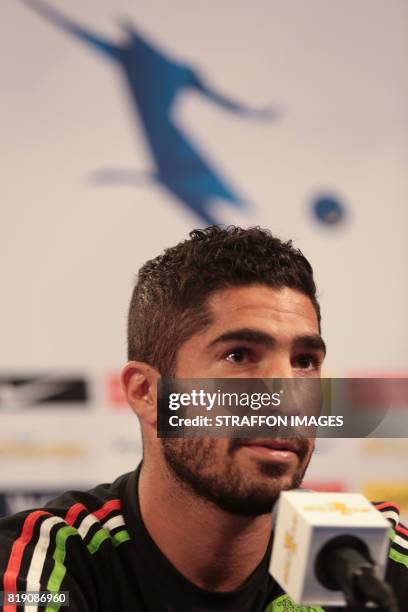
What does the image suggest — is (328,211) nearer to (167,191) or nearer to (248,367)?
(167,191)

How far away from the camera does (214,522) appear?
43.0 inches

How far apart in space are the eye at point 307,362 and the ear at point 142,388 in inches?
9.0

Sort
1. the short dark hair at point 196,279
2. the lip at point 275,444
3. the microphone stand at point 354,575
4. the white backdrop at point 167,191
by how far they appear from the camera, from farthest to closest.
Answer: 1. the white backdrop at point 167,191
2. the short dark hair at point 196,279
3. the lip at point 275,444
4. the microphone stand at point 354,575

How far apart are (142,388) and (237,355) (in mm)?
209

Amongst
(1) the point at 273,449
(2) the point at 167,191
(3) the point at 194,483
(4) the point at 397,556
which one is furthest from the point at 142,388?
(2) the point at 167,191

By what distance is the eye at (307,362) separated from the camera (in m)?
1.02

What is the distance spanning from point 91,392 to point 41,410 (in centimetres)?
18

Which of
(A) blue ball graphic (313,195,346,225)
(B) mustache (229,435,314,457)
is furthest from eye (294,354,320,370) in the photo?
(A) blue ball graphic (313,195,346,225)

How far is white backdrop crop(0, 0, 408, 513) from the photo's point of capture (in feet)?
8.11

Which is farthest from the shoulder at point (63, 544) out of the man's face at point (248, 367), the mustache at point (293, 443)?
the mustache at point (293, 443)

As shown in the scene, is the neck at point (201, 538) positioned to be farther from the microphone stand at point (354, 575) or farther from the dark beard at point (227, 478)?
the microphone stand at point (354, 575)

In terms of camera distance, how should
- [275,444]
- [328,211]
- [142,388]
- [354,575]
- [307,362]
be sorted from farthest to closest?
1. [328,211]
2. [142,388]
3. [307,362]
4. [275,444]
5. [354,575]

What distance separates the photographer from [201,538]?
1.12 metres

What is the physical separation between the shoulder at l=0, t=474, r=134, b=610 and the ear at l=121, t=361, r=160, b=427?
17cm
